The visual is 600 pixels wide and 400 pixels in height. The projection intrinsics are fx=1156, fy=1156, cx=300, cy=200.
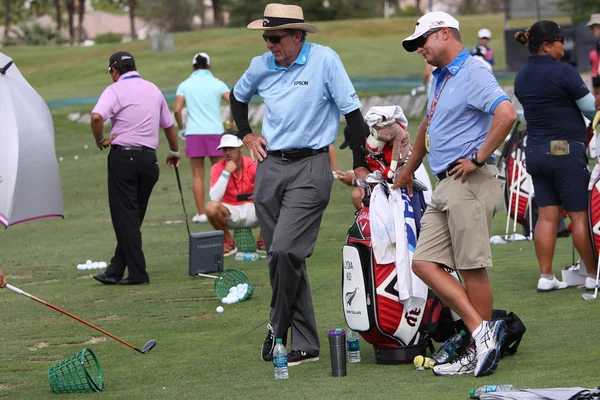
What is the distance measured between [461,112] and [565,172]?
2.60 metres

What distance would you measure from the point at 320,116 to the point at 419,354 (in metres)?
1.57

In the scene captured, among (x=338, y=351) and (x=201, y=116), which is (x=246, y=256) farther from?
(x=338, y=351)

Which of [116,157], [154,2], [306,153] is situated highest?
[306,153]

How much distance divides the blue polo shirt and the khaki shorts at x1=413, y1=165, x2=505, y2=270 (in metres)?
2.28

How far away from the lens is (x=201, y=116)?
15.0 meters

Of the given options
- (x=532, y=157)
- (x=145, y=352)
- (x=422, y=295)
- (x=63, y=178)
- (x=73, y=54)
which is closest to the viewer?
(x=422, y=295)

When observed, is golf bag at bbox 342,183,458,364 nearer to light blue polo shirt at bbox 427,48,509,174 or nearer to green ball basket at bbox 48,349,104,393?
light blue polo shirt at bbox 427,48,509,174

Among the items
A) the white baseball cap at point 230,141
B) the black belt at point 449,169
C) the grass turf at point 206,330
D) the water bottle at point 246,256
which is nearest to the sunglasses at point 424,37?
the black belt at point 449,169

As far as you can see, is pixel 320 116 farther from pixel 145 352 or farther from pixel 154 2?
pixel 154 2

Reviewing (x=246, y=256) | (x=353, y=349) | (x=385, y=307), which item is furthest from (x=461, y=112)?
(x=246, y=256)

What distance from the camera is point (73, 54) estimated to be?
2231 inches

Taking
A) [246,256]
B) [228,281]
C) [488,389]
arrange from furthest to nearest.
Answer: [246,256] → [228,281] → [488,389]

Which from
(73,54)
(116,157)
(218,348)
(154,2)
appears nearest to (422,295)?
(218,348)

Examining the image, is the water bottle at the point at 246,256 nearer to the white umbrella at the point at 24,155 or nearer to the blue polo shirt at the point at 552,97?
the blue polo shirt at the point at 552,97
